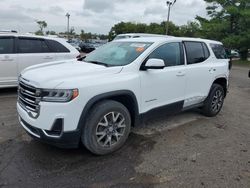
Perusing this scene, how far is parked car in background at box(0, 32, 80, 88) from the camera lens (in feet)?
24.3

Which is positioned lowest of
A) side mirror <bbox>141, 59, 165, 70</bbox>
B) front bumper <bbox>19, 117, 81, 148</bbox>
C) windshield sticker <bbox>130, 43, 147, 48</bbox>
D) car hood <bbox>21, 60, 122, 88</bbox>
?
front bumper <bbox>19, 117, 81, 148</bbox>

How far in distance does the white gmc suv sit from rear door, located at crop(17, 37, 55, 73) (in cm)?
306

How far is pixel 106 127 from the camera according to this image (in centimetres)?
404

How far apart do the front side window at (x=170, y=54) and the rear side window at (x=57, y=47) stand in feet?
13.6

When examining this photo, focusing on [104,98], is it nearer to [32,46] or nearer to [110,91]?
[110,91]

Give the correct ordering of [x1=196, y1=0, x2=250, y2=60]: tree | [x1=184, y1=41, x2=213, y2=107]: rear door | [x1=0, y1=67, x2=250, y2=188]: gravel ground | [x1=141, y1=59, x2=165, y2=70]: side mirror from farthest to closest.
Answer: [x1=196, y1=0, x2=250, y2=60]: tree, [x1=184, y1=41, x2=213, y2=107]: rear door, [x1=141, y1=59, x2=165, y2=70]: side mirror, [x1=0, y1=67, x2=250, y2=188]: gravel ground

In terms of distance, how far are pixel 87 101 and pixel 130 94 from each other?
2.55 ft

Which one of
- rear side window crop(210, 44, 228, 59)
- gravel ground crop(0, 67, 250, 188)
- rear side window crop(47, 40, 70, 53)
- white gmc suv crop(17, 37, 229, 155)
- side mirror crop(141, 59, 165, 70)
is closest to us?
gravel ground crop(0, 67, 250, 188)

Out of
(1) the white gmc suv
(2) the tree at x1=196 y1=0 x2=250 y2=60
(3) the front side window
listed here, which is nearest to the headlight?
(1) the white gmc suv

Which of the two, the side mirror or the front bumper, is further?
the side mirror

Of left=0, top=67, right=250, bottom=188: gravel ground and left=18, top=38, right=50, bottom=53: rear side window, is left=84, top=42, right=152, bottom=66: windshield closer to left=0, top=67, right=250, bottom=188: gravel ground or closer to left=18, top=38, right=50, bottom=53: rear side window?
left=0, top=67, right=250, bottom=188: gravel ground

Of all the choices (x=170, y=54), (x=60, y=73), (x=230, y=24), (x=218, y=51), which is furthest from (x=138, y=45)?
(x=230, y=24)

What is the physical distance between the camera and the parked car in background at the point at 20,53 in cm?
740

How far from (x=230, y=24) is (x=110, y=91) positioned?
90.0ft
